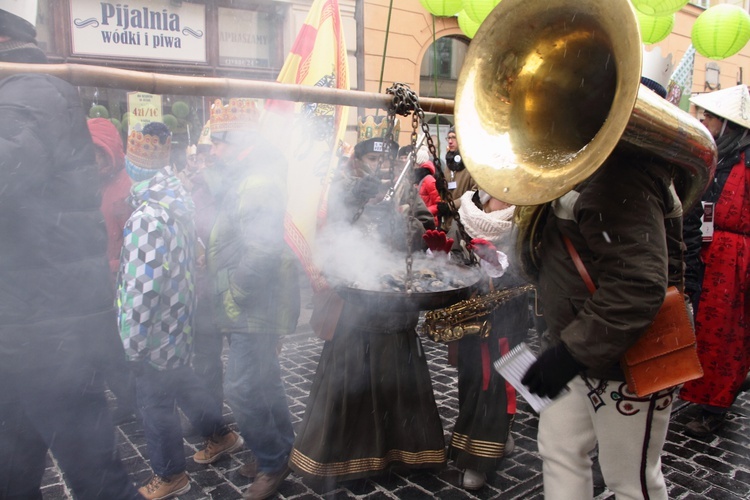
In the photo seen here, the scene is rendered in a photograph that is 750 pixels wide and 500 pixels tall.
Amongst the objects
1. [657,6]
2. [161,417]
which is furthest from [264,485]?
[657,6]

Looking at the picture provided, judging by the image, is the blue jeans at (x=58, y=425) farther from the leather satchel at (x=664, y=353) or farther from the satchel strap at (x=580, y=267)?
the leather satchel at (x=664, y=353)

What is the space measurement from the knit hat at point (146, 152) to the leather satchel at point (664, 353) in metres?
2.60

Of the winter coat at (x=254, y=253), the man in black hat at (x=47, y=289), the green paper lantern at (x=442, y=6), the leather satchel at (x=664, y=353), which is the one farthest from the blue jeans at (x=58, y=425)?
the green paper lantern at (x=442, y=6)

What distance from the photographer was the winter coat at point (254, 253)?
320 centimetres

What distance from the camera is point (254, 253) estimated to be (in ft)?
10.4

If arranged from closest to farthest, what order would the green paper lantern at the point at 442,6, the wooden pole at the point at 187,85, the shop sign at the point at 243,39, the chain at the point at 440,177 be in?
the wooden pole at the point at 187,85, the chain at the point at 440,177, the green paper lantern at the point at 442,6, the shop sign at the point at 243,39

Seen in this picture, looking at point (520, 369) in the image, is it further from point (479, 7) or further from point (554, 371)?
point (479, 7)

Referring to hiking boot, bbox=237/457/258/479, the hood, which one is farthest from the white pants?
the hood

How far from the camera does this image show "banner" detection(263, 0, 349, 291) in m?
3.15

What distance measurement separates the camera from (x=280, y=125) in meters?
3.39

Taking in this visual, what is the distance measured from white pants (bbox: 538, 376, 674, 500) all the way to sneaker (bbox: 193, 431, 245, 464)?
7.30 feet

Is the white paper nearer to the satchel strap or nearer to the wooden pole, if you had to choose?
the satchel strap

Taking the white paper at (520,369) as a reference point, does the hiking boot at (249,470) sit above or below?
below

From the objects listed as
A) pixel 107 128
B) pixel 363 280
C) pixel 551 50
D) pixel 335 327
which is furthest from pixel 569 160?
pixel 107 128
